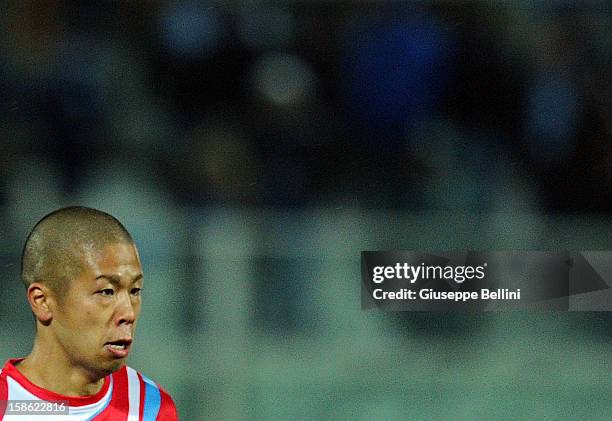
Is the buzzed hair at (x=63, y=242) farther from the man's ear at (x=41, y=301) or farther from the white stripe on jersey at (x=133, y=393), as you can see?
the white stripe on jersey at (x=133, y=393)

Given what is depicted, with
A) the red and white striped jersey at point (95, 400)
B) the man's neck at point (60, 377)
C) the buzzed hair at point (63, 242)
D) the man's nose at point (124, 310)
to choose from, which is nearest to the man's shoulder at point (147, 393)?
the red and white striped jersey at point (95, 400)

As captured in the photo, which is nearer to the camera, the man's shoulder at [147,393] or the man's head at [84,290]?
the man's head at [84,290]

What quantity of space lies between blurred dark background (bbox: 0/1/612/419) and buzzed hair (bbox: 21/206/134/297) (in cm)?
15

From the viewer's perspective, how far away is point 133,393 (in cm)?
339

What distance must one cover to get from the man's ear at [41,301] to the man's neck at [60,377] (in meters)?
0.11

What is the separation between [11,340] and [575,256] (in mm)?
1730

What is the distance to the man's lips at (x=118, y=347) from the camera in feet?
10.5

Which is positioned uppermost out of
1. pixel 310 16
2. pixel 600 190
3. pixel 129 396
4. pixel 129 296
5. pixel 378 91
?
pixel 310 16

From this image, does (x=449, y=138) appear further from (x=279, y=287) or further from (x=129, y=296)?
(x=129, y=296)

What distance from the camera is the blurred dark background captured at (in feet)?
11.4

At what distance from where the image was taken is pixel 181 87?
3.47m

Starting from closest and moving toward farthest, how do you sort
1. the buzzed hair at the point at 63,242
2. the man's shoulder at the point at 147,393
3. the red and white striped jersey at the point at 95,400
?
the buzzed hair at the point at 63,242
the red and white striped jersey at the point at 95,400
the man's shoulder at the point at 147,393

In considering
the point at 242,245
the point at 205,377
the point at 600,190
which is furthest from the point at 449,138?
the point at 205,377

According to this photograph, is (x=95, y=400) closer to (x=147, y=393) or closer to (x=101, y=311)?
(x=147, y=393)
